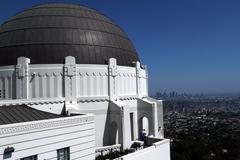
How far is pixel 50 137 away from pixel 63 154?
141 centimetres

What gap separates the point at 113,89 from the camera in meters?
25.6

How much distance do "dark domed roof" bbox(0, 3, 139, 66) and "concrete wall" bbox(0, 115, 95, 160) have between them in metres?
9.09

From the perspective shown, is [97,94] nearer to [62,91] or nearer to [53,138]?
[62,91]

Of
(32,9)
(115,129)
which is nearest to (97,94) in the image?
(115,129)

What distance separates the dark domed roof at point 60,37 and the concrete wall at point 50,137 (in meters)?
9.09

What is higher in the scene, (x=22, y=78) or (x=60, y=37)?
(x=60, y=37)

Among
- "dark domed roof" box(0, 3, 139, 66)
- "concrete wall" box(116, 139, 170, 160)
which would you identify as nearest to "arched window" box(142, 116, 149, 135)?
"concrete wall" box(116, 139, 170, 160)

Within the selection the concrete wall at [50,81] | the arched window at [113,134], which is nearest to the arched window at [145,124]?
the arched window at [113,134]

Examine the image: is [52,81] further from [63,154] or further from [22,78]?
[63,154]

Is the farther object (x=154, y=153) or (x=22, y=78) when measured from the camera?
(x=22, y=78)

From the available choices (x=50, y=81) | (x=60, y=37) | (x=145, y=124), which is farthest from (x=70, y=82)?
(x=145, y=124)

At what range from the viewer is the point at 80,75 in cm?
2430

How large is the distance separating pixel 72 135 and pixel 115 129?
9.69 meters

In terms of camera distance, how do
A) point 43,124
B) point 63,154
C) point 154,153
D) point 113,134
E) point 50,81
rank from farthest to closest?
1. point 113,134
2. point 50,81
3. point 154,153
4. point 63,154
5. point 43,124
